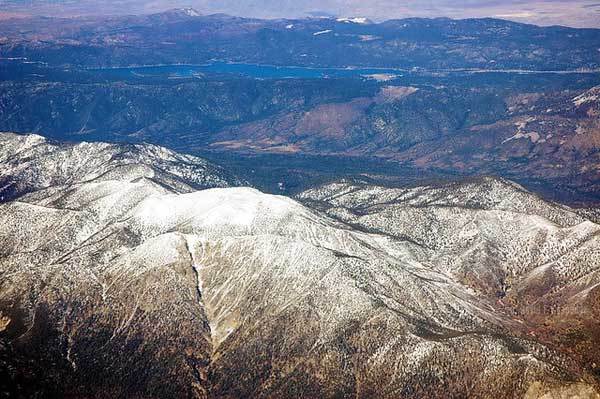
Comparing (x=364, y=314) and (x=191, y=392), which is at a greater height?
(x=364, y=314)

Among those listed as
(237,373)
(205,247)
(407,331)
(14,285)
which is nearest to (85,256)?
(14,285)

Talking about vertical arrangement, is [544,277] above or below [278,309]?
below

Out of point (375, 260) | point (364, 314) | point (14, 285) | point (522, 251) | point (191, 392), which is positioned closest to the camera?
point (191, 392)

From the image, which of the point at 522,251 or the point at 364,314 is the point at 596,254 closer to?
the point at 522,251

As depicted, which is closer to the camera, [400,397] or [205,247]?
[400,397]

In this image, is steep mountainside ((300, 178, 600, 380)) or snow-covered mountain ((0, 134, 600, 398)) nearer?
snow-covered mountain ((0, 134, 600, 398))

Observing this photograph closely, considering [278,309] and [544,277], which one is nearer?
[278,309]

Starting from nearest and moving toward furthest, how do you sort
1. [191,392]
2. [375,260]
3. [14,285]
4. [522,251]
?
1. [191,392]
2. [14,285]
3. [375,260]
4. [522,251]

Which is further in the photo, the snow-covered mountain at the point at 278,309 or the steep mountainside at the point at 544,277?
the steep mountainside at the point at 544,277
